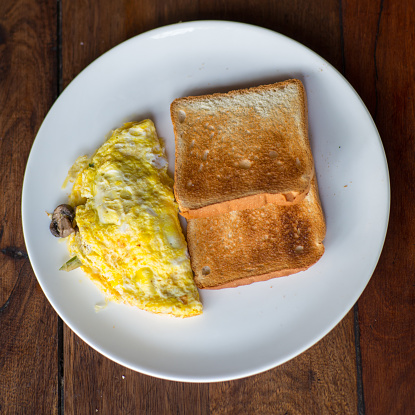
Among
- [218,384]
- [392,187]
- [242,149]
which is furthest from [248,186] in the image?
[218,384]

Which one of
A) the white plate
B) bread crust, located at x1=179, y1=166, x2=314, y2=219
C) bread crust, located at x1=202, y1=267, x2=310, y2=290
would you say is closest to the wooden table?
the white plate

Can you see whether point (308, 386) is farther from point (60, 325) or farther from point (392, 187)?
point (60, 325)

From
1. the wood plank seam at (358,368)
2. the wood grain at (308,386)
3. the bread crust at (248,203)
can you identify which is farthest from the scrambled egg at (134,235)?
the wood plank seam at (358,368)

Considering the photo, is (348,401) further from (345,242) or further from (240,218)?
(240,218)

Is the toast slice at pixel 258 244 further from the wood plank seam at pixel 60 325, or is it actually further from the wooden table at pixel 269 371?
the wood plank seam at pixel 60 325

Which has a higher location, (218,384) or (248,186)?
(248,186)

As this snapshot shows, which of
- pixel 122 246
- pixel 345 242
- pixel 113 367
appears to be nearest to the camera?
pixel 122 246

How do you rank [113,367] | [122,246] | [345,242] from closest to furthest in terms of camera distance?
[122,246] → [345,242] → [113,367]

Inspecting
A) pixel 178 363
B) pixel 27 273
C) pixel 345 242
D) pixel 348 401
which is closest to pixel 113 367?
pixel 178 363
